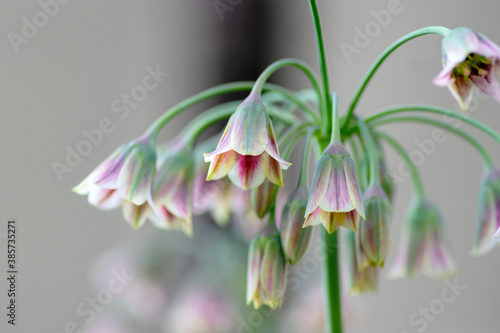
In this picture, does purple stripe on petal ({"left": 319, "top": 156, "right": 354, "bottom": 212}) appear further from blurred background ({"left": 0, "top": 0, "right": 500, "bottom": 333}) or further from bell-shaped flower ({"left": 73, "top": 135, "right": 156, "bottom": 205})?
blurred background ({"left": 0, "top": 0, "right": 500, "bottom": 333})

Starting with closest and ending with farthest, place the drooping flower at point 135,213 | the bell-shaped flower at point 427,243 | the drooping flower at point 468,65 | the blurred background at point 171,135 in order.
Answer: the drooping flower at point 468,65, the drooping flower at point 135,213, the bell-shaped flower at point 427,243, the blurred background at point 171,135

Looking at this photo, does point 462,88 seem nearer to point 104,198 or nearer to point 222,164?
point 222,164

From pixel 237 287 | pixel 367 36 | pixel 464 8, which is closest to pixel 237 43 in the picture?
pixel 367 36

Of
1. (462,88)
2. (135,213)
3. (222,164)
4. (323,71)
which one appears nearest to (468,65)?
(462,88)

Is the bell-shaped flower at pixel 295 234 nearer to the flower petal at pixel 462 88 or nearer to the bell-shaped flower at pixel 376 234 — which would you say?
the bell-shaped flower at pixel 376 234

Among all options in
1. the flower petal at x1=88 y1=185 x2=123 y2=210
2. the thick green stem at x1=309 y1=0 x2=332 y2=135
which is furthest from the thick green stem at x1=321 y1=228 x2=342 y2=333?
the flower petal at x1=88 y1=185 x2=123 y2=210

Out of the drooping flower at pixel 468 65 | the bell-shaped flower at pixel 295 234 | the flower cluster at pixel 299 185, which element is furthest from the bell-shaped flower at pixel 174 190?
the drooping flower at pixel 468 65
